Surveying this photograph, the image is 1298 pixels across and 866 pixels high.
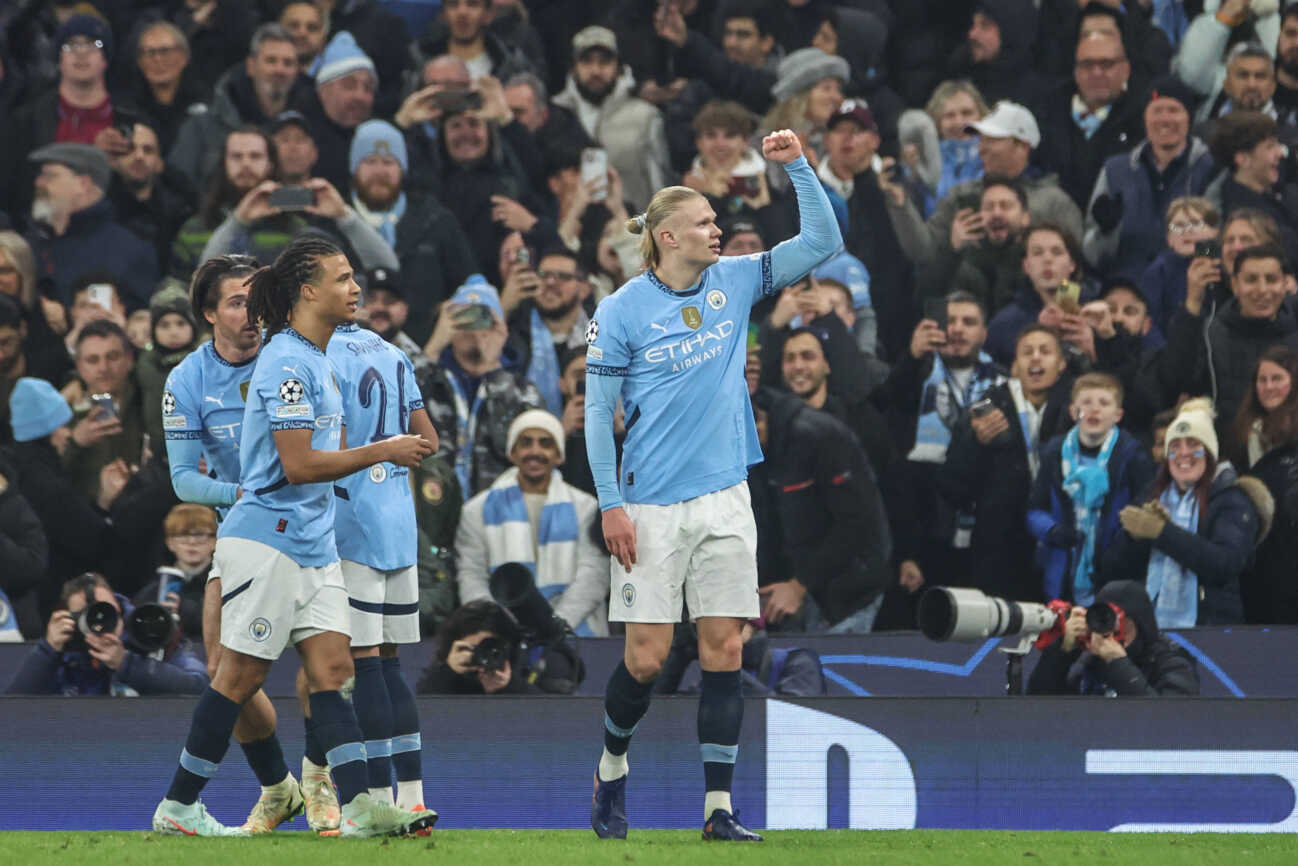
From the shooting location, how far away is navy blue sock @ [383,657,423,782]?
7.56m

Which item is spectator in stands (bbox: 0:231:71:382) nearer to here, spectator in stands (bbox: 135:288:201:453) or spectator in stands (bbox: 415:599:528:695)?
spectator in stands (bbox: 135:288:201:453)

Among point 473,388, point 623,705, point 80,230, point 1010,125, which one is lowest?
point 623,705

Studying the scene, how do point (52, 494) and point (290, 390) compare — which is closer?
point (290, 390)

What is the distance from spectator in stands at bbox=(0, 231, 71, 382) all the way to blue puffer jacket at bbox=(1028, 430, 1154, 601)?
6.12 meters

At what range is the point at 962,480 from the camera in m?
11.6

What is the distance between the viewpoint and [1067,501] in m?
11.1

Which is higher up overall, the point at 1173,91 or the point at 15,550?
the point at 1173,91

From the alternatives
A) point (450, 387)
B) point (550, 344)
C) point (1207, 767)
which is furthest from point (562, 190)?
point (1207, 767)

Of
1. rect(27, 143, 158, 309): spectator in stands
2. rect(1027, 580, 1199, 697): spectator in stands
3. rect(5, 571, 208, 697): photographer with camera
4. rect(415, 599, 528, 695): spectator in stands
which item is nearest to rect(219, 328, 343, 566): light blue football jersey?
rect(5, 571, 208, 697): photographer with camera

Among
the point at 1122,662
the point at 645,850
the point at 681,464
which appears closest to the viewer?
the point at 645,850

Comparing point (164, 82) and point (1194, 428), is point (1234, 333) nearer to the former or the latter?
point (1194, 428)

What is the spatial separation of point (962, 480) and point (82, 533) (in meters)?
5.17

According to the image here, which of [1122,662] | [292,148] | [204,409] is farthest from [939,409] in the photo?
[204,409]

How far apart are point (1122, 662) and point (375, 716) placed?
3.95 metres
